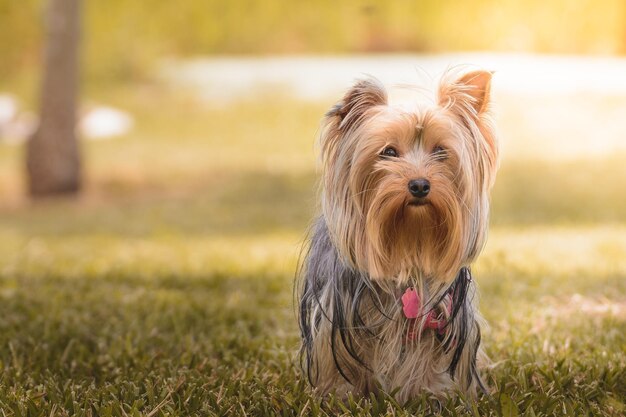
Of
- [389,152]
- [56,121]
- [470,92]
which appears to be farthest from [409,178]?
[56,121]

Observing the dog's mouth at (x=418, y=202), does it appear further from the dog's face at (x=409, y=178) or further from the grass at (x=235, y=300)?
the grass at (x=235, y=300)

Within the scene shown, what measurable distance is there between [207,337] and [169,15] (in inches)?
736

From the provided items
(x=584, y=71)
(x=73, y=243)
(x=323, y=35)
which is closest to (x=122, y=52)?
(x=323, y=35)

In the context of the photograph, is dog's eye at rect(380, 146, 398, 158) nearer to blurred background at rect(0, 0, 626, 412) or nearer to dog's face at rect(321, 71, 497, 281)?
dog's face at rect(321, 71, 497, 281)

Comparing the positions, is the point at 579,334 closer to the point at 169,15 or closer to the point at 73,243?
the point at 73,243

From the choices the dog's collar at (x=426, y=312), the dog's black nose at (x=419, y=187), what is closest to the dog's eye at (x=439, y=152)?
the dog's black nose at (x=419, y=187)

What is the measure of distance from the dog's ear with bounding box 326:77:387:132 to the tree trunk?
1172 cm

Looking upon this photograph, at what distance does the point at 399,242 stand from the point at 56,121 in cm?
1194

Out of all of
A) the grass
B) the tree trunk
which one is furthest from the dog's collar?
the tree trunk

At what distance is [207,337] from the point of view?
518 centimetres

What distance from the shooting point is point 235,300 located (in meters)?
6.27

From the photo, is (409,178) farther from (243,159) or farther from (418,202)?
(243,159)

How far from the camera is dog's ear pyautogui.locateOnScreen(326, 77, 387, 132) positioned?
347cm

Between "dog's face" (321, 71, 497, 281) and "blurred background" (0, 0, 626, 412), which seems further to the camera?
"blurred background" (0, 0, 626, 412)
